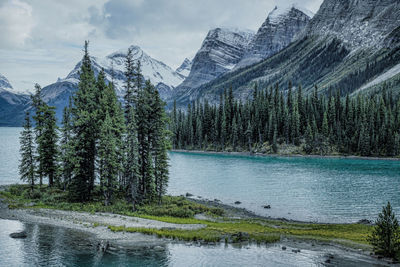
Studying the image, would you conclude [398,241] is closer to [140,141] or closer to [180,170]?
[140,141]

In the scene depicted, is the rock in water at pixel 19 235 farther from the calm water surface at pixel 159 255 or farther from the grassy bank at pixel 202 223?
the grassy bank at pixel 202 223

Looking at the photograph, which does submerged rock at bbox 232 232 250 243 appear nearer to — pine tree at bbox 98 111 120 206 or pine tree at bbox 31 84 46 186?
pine tree at bbox 98 111 120 206

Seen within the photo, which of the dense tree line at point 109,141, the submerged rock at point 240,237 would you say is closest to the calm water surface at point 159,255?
the submerged rock at point 240,237

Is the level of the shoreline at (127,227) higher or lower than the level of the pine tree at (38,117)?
lower

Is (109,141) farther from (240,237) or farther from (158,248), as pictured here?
(240,237)

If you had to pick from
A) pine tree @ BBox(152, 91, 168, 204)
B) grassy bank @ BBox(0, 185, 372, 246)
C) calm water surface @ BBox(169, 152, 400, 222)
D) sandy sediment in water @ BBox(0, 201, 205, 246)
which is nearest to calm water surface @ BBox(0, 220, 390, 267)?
sandy sediment in water @ BBox(0, 201, 205, 246)

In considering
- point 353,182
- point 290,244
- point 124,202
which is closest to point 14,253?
point 124,202

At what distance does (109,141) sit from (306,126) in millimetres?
110099

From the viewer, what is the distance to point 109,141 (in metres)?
39.6

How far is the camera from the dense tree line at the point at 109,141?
4038cm

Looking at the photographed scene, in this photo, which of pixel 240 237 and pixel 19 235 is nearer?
pixel 19 235

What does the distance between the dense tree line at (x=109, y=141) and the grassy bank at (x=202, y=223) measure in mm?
2310

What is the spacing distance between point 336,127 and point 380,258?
11502 cm

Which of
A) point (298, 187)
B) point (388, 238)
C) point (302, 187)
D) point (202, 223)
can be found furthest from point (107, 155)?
point (302, 187)
